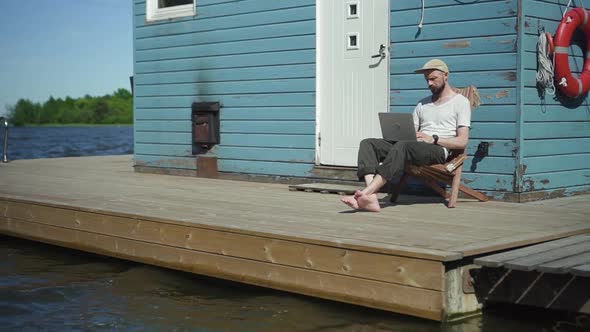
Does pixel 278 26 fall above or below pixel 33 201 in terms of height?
above

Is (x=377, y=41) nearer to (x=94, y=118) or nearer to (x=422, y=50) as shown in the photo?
(x=422, y=50)

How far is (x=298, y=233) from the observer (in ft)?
14.9

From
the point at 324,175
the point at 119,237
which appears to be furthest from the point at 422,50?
the point at 119,237

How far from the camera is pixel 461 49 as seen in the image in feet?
20.3

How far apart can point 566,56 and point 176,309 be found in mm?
3381

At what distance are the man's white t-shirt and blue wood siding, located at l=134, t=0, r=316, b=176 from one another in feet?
5.62

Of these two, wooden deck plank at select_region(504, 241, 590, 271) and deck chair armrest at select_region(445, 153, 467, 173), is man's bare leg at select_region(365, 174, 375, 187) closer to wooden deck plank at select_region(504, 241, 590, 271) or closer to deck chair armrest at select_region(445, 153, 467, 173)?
deck chair armrest at select_region(445, 153, 467, 173)

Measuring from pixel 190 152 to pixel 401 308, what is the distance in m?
4.73

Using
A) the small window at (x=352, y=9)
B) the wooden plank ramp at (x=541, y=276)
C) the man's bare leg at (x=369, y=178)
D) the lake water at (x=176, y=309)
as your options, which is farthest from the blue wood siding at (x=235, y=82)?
the wooden plank ramp at (x=541, y=276)

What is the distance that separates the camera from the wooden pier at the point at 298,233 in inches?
158

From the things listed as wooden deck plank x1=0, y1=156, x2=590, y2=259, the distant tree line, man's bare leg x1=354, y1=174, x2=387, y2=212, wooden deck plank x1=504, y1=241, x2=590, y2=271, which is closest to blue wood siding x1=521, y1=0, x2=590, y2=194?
wooden deck plank x1=0, y1=156, x2=590, y2=259

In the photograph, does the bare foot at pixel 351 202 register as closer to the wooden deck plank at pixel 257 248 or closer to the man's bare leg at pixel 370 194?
the man's bare leg at pixel 370 194

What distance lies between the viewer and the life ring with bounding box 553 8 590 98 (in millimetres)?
6035

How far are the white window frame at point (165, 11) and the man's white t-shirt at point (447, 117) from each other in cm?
341
